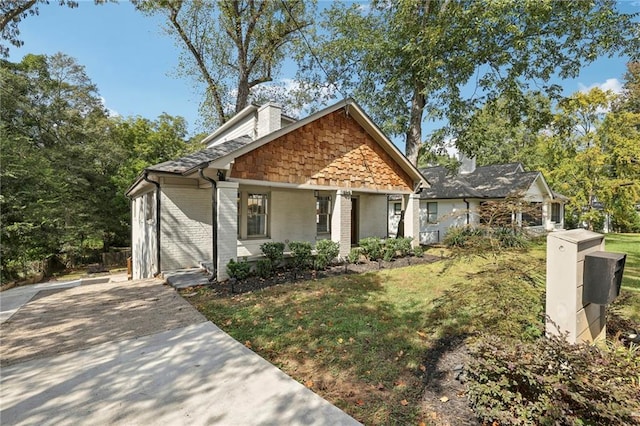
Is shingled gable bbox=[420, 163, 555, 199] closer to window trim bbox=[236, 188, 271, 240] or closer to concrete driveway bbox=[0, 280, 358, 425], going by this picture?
window trim bbox=[236, 188, 271, 240]

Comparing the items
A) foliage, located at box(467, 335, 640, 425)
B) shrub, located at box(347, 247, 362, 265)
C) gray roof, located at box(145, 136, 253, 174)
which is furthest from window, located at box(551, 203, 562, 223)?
foliage, located at box(467, 335, 640, 425)

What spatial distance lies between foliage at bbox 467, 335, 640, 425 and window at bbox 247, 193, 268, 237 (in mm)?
9188

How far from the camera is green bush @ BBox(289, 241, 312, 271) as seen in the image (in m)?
9.79

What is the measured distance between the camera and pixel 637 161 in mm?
16469

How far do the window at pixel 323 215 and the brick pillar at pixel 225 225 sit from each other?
525 cm

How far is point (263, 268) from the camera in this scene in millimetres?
8758

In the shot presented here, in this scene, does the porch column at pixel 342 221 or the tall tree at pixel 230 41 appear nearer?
the porch column at pixel 342 221

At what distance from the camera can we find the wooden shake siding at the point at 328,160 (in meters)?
9.05

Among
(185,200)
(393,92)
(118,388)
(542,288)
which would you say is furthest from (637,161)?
(118,388)

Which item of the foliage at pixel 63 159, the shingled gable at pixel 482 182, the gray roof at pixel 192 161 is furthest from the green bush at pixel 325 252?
the foliage at pixel 63 159

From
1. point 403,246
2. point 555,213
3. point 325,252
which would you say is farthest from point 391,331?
point 555,213

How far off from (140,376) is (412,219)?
11.9 meters

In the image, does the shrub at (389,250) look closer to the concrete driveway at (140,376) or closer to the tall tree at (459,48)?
the tall tree at (459,48)

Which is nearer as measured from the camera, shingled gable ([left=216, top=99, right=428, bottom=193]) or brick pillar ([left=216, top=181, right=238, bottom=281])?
brick pillar ([left=216, top=181, right=238, bottom=281])
